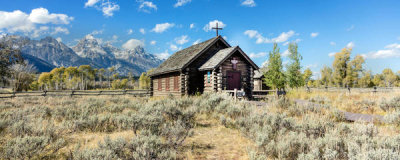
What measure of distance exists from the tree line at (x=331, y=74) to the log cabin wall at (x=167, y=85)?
1224cm

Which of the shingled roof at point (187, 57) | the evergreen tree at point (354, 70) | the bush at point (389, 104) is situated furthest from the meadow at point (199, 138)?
the evergreen tree at point (354, 70)

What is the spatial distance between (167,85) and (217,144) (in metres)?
15.6

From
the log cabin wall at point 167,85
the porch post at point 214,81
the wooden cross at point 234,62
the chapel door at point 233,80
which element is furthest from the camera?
the log cabin wall at point 167,85

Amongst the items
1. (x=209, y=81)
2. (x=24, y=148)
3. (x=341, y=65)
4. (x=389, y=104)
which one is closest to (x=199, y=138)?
(x=24, y=148)

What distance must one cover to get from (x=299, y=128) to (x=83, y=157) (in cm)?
504

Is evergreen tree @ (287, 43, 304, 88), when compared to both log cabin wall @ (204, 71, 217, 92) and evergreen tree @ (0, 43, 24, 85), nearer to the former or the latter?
log cabin wall @ (204, 71, 217, 92)

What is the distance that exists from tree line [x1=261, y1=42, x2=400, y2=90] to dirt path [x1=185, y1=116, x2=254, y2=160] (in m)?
18.8

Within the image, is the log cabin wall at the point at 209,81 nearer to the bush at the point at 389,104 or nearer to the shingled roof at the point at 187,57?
the shingled roof at the point at 187,57

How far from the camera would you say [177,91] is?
1738 centimetres

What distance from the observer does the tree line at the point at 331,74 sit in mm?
22898

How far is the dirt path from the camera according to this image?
4105mm

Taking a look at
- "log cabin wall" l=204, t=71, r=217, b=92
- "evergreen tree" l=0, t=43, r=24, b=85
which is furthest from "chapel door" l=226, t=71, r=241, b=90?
"evergreen tree" l=0, t=43, r=24, b=85

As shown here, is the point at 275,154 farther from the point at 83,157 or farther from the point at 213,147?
the point at 83,157

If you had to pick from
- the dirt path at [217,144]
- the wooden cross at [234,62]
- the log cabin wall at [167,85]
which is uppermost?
the wooden cross at [234,62]
